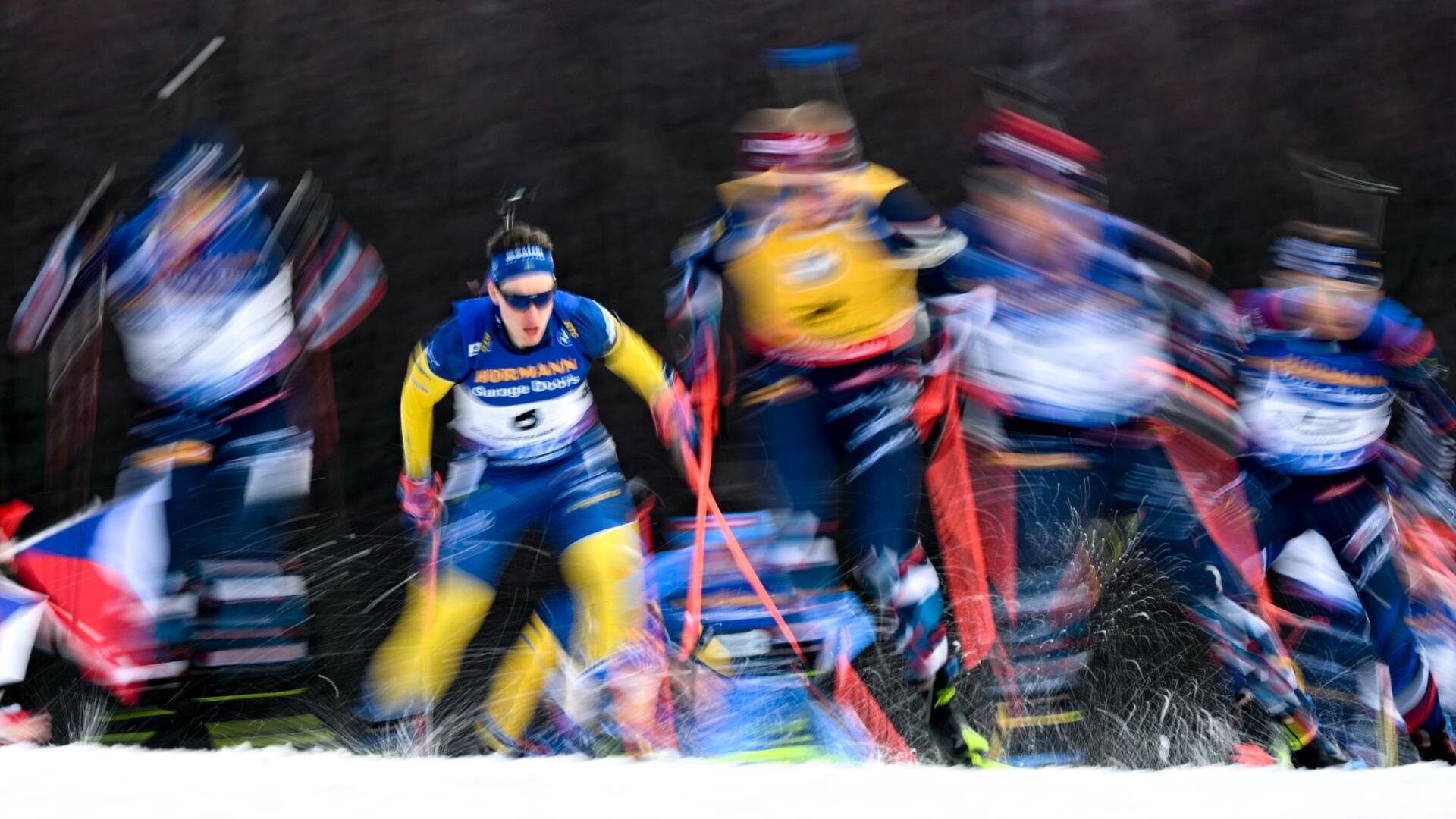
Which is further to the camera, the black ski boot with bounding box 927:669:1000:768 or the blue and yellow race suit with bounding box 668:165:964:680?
the blue and yellow race suit with bounding box 668:165:964:680

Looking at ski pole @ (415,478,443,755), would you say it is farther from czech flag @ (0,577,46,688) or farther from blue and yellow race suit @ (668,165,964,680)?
czech flag @ (0,577,46,688)

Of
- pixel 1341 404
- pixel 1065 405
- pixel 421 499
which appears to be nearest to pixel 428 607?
pixel 421 499

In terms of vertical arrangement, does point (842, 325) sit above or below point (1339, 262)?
above

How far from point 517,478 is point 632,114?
4.78ft

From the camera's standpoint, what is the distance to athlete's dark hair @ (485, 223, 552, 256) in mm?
3744

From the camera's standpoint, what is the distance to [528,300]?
3.72 m

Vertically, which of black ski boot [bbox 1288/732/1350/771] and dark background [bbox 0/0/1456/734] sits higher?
dark background [bbox 0/0/1456/734]

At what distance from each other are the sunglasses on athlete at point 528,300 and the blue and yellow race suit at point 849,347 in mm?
505

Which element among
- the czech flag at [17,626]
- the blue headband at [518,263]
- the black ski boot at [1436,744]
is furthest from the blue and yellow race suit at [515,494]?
the black ski boot at [1436,744]

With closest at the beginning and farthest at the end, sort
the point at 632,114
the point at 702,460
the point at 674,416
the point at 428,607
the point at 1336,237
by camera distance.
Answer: the point at 428,607, the point at 674,416, the point at 702,460, the point at 1336,237, the point at 632,114

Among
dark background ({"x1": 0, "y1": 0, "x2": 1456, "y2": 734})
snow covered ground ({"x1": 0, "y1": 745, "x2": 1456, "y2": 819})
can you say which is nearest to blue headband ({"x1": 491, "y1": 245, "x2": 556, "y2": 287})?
dark background ({"x1": 0, "y1": 0, "x2": 1456, "y2": 734})

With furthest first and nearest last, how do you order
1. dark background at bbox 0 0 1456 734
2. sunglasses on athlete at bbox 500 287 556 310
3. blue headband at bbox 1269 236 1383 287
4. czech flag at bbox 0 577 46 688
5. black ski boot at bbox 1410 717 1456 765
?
dark background at bbox 0 0 1456 734, blue headband at bbox 1269 236 1383 287, black ski boot at bbox 1410 717 1456 765, czech flag at bbox 0 577 46 688, sunglasses on athlete at bbox 500 287 556 310

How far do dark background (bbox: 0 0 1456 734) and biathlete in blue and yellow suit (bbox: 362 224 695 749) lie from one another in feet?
2.98

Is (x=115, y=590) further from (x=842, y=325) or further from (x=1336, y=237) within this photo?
(x=1336, y=237)
